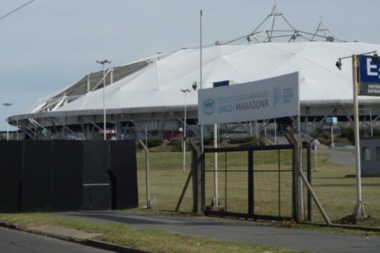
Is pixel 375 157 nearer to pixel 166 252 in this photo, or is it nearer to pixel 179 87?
pixel 166 252

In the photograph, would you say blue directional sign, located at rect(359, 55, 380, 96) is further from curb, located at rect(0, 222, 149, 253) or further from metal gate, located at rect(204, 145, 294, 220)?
curb, located at rect(0, 222, 149, 253)

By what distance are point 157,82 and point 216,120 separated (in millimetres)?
91415

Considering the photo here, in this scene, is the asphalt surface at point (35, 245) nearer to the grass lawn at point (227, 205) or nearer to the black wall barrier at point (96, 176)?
the grass lawn at point (227, 205)

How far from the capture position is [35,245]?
1922 centimetres

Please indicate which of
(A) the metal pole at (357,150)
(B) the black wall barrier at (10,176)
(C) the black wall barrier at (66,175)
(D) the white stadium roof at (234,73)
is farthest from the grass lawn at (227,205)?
(D) the white stadium roof at (234,73)

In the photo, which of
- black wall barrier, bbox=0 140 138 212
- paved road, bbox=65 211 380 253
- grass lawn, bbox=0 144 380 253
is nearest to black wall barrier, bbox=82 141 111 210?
black wall barrier, bbox=0 140 138 212

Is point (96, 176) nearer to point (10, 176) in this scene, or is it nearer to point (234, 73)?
point (10, 176)

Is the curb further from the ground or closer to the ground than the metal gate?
closer to the ground

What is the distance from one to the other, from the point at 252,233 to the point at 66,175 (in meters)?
11.7

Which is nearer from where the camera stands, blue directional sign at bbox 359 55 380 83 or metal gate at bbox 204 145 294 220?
blue directional sign at bbox 359 55 380 83

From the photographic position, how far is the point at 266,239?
58.5ft

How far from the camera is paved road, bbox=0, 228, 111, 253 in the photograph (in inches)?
711

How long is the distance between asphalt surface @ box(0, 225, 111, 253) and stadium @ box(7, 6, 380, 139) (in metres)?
74.3

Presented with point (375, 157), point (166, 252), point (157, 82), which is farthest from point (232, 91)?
point (157, 82)
